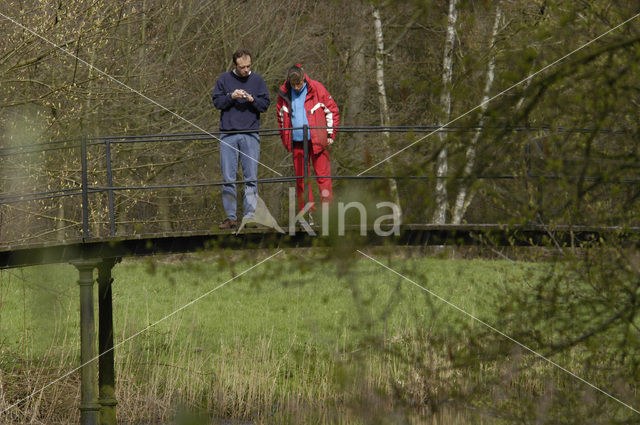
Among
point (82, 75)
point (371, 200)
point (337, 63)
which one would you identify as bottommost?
point (371, 200)

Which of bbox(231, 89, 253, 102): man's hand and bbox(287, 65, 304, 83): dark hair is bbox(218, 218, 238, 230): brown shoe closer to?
bbox(231, 89, 253, 102): man's hand

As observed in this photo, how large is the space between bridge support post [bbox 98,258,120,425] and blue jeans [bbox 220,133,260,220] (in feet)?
6.18

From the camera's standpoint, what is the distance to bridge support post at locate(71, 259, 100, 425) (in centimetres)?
845

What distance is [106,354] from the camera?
9.00 metres

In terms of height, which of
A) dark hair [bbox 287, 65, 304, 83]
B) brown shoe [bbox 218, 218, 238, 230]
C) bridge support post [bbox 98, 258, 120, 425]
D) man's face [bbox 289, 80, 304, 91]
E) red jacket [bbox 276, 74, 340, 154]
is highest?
dark hair [bbox 287, 65, 304, 83]

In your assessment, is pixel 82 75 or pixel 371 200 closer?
pixel 371 200

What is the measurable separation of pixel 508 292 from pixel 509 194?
46 cm

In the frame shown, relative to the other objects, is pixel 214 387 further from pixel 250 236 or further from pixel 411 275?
pixel 411 275

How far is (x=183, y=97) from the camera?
14461mm

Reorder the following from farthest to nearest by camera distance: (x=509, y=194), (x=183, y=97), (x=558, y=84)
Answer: (x=183, y=97) → (x=509, y=194) → (x=558, y=84)

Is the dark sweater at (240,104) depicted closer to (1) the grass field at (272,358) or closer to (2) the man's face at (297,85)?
(2) the man's face at (297,85)

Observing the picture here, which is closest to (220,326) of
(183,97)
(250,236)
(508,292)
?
(183,97)

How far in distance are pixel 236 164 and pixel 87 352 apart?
2354 millimetres

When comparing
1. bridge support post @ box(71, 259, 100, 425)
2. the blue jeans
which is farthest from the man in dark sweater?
bridge support post @ box(71, 259, 100, 425)
